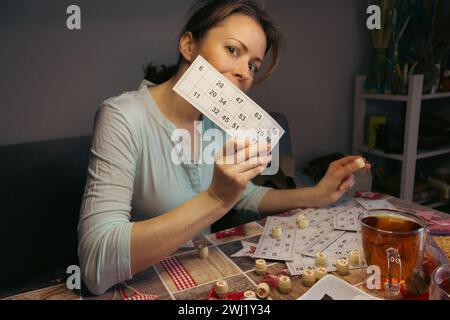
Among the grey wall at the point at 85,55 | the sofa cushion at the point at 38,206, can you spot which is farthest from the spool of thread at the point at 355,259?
the grey wall at the point at 85,55

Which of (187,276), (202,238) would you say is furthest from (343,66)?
(187,276)

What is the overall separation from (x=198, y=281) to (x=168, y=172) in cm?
34

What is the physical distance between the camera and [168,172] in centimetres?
89

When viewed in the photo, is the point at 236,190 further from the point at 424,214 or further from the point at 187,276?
the point at 424,214

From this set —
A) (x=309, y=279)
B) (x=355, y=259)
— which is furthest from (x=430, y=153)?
(x=309, y=279)

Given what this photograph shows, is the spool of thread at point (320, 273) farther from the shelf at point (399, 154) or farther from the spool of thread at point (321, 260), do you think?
the shelf at point (399, 154)

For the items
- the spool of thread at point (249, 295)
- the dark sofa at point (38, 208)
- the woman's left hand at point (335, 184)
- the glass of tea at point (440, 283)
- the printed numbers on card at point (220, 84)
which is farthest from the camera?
the dark sofa at point (38, 208)

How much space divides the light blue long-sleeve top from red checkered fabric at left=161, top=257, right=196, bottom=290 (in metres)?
0.08

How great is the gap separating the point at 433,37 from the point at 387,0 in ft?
1.14

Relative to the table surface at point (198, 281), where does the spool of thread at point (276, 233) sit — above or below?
above

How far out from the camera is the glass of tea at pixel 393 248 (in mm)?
558

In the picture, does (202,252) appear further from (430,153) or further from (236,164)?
(430,153)

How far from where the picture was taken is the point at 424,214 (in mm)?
854

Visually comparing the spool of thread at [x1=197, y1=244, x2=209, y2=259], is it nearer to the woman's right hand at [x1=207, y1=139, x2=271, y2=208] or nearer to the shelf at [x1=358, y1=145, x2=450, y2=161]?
the woman's right hand at [x1=207, y1=139, x2=271, y2=208]
